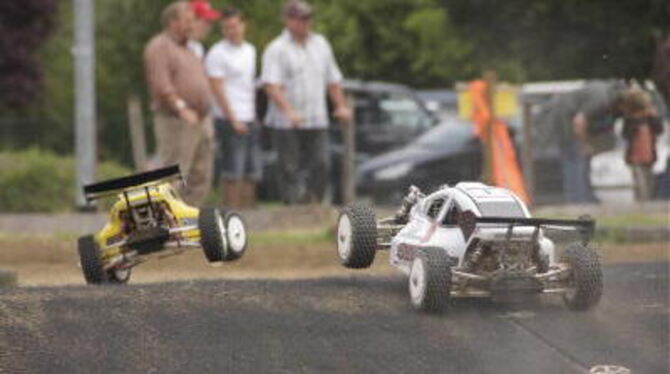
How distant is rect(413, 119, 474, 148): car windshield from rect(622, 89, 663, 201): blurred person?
7.49 ft

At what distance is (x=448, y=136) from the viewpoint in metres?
24.8

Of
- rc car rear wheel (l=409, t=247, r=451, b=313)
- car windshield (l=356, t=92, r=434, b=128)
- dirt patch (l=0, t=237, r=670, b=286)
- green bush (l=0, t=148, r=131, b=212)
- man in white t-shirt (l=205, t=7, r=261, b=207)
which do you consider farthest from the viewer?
car windshield (l=356, t=92, r=434, b=128)

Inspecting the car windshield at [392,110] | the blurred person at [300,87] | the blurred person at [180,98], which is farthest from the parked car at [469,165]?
the blurred person at [180,98]

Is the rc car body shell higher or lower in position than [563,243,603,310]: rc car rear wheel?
higher

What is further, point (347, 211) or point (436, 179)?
point (436, 179)

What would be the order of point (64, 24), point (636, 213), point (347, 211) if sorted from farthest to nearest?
point (64, 24), point (636, 213), point (347, 211)

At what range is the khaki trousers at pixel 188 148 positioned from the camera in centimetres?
1741

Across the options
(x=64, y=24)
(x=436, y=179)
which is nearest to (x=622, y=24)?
(x=436, y=179)

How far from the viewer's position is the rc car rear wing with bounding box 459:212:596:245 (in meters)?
9.58

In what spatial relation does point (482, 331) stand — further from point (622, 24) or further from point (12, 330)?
point (622, 24)

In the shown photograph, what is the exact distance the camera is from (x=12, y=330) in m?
8.91

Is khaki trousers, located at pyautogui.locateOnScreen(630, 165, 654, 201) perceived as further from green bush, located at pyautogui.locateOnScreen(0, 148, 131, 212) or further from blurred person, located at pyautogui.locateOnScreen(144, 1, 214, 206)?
blurred person, located at pyautogui.locateOnScreen(144, 1, 214, 206)

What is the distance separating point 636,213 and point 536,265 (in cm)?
1081

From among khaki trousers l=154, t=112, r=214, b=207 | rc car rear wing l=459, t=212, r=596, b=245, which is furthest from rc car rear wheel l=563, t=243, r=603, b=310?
khaki trousers l=154, t=112, r=214, b=207
